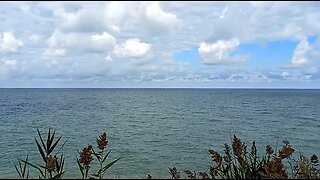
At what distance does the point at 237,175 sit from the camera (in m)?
4.14

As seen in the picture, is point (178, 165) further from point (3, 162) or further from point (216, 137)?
point (216, 137)

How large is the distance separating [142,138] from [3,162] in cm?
1277

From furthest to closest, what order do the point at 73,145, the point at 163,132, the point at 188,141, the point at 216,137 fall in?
the point at 163,132 → the point at 216,137 → the point at 188,141 → the point at 73,145

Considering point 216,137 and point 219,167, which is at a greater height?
point 219,167

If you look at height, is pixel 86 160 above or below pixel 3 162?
above

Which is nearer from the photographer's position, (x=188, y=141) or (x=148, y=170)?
(x=148, y=170)

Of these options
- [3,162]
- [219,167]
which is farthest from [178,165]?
[219,167]

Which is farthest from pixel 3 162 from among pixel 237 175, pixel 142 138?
pixel 237 175

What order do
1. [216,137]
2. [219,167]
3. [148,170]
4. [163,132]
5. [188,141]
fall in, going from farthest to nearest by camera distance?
[163,132]
[216,137]
[188,141]
[148,170]
[219,167]

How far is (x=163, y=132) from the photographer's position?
36.2 metres

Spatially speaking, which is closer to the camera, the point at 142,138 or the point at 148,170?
the point at 148,170

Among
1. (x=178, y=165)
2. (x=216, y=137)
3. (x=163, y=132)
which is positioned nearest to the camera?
(x=178, y=165)

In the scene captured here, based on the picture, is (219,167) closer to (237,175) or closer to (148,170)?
(237,175)

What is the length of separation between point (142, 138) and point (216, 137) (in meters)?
5.82
